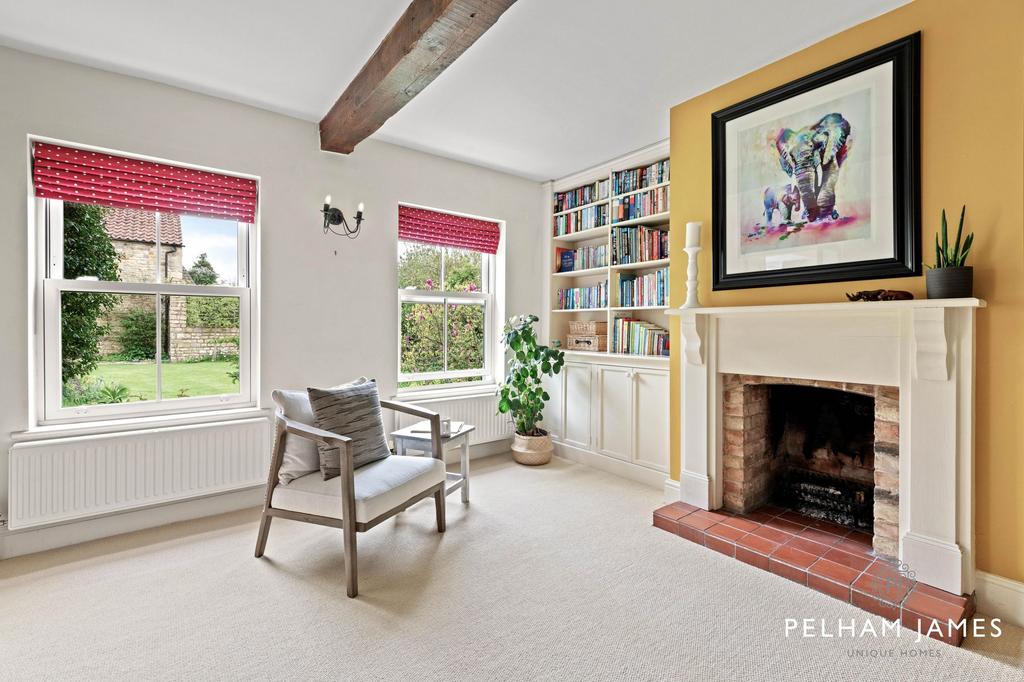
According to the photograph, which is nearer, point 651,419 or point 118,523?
point 118,523

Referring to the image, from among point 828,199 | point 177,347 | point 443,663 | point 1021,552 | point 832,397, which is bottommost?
point 443,663

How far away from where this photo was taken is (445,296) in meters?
4.11

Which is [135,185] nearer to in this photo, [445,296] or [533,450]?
[445,296]

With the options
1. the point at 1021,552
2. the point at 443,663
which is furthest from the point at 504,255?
the point at 1021,552

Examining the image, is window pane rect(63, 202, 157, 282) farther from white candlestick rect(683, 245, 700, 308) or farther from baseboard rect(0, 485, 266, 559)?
white candlestick rect(683, 245, 700, 308)

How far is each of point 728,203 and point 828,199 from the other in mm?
517

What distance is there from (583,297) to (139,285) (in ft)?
10.4

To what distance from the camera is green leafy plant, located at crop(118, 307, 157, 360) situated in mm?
2816

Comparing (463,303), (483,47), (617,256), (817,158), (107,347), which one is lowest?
(107,347)

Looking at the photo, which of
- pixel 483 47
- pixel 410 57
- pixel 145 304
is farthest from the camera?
pixel 145 304

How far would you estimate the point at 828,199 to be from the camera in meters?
2.39

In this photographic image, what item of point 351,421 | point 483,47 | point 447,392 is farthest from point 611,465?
point 483,47

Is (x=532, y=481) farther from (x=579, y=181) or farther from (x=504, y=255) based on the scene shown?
(x=579, y=181)

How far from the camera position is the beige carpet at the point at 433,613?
168 cm
